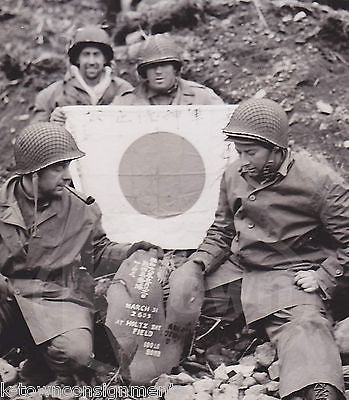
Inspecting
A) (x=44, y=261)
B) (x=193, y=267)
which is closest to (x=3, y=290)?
(x=44, y=261)

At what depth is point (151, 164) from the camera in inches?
211

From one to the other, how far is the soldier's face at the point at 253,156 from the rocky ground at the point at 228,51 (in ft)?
4.77

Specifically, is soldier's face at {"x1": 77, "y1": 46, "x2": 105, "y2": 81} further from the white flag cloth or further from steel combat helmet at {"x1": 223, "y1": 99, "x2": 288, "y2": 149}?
steel combat helmet at {"x1": 223, "y1": 99, "x2": 288, "y2": 149}

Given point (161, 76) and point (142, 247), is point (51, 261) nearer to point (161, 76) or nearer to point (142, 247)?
point (142, 247)

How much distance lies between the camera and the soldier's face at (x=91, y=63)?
6.31m

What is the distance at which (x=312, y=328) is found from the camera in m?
4.15

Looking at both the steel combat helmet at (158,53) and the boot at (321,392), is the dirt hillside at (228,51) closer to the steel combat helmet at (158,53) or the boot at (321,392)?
the steel combat helmet at (158,53)

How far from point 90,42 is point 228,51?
3.80ft

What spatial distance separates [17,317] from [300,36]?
134 inches

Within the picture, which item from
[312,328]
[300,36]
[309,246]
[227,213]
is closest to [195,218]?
[227,213]

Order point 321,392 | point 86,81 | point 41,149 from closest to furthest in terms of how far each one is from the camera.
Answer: point 321,392
point 41,149
point 86,81

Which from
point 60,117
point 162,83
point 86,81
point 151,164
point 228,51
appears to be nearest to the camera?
point 151,164

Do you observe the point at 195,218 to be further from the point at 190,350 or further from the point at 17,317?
the point at 17,317

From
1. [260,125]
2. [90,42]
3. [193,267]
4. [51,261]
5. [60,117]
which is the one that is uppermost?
[260,125]
